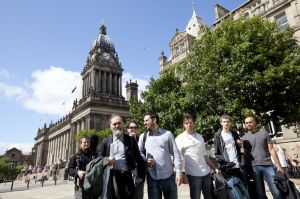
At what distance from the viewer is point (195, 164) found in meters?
5.69

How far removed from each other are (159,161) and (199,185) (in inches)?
44.7

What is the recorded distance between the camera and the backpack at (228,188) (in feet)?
17.6

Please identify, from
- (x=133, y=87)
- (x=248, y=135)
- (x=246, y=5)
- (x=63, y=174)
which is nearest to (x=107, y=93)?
(x=133, y=87)

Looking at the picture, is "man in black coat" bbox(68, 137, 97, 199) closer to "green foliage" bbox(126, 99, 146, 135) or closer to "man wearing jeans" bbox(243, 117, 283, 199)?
"man wearing jeans" bbox(243, 117, 283, 199)

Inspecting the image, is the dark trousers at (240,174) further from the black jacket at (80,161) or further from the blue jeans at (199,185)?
the black jacket at (80,161)

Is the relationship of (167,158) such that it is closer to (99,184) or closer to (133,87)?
(99,184)

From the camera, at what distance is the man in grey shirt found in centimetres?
518

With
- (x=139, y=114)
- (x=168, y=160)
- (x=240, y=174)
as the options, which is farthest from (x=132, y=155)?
(x=139, y=114)

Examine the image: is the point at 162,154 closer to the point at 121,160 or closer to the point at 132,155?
the point at 132,155

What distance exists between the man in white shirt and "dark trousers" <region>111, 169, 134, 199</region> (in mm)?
1265

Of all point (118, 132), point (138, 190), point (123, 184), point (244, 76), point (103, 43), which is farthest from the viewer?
point (103, 43)

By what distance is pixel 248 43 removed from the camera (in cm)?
1602

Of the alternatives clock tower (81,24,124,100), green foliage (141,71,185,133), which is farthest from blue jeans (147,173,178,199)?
clock tower (81,24,124,100)

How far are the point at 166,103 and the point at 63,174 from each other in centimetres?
2634
